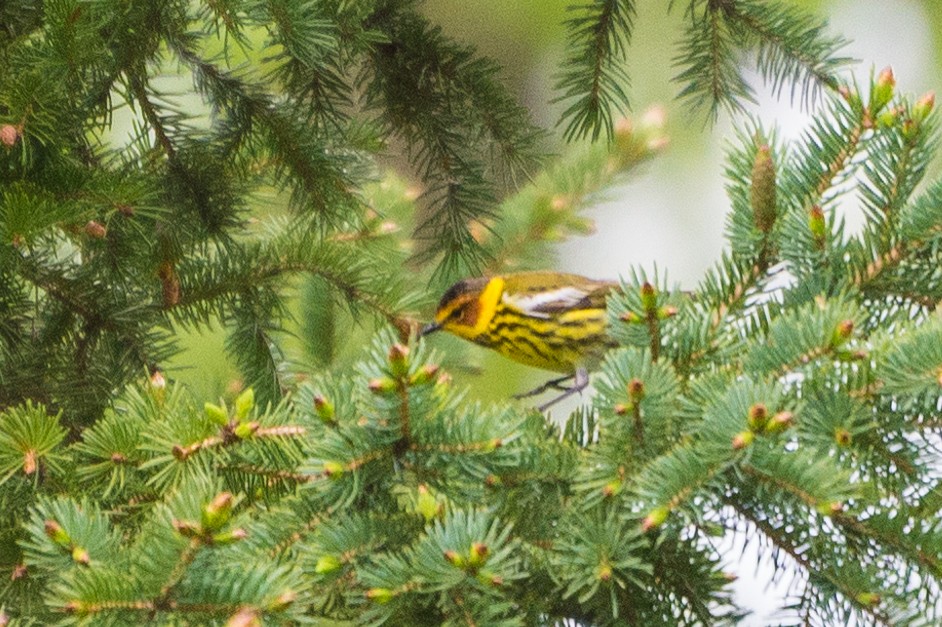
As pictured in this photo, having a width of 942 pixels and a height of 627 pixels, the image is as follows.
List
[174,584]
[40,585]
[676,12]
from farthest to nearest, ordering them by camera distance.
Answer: [676,12] < [40,585] < [174,584]

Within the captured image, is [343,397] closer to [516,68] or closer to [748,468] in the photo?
[748,468]

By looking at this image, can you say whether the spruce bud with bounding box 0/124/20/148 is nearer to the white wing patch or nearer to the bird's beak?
the bird's beak

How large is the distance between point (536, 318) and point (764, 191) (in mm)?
1169

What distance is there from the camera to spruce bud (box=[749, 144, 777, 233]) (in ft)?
4.58

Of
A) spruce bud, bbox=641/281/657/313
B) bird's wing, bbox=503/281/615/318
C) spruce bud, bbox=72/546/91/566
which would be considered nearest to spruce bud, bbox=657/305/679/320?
spruce bud, bbox=641/281/657/313

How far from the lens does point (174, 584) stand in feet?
3.30

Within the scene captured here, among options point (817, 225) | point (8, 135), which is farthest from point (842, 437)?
point (8, 135)

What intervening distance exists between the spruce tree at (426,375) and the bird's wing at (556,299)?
0.40m

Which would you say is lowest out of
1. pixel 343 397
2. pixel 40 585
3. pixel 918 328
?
pixel 40 585

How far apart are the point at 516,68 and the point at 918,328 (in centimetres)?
377

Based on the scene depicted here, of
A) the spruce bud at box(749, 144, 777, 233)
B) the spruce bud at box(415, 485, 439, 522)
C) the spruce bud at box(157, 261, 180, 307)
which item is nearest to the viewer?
the spruce bud at box(415, 485, 439, 522)

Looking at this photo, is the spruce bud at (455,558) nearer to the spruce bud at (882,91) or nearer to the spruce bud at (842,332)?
the spruce bud at (842,332)

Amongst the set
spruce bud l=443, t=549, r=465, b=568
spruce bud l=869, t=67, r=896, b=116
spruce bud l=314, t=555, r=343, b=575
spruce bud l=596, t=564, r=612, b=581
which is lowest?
spruce bud l=443, t=549, r=465, b=568

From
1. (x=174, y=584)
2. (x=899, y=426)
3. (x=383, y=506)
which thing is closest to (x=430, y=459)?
(x=383, y=506)
